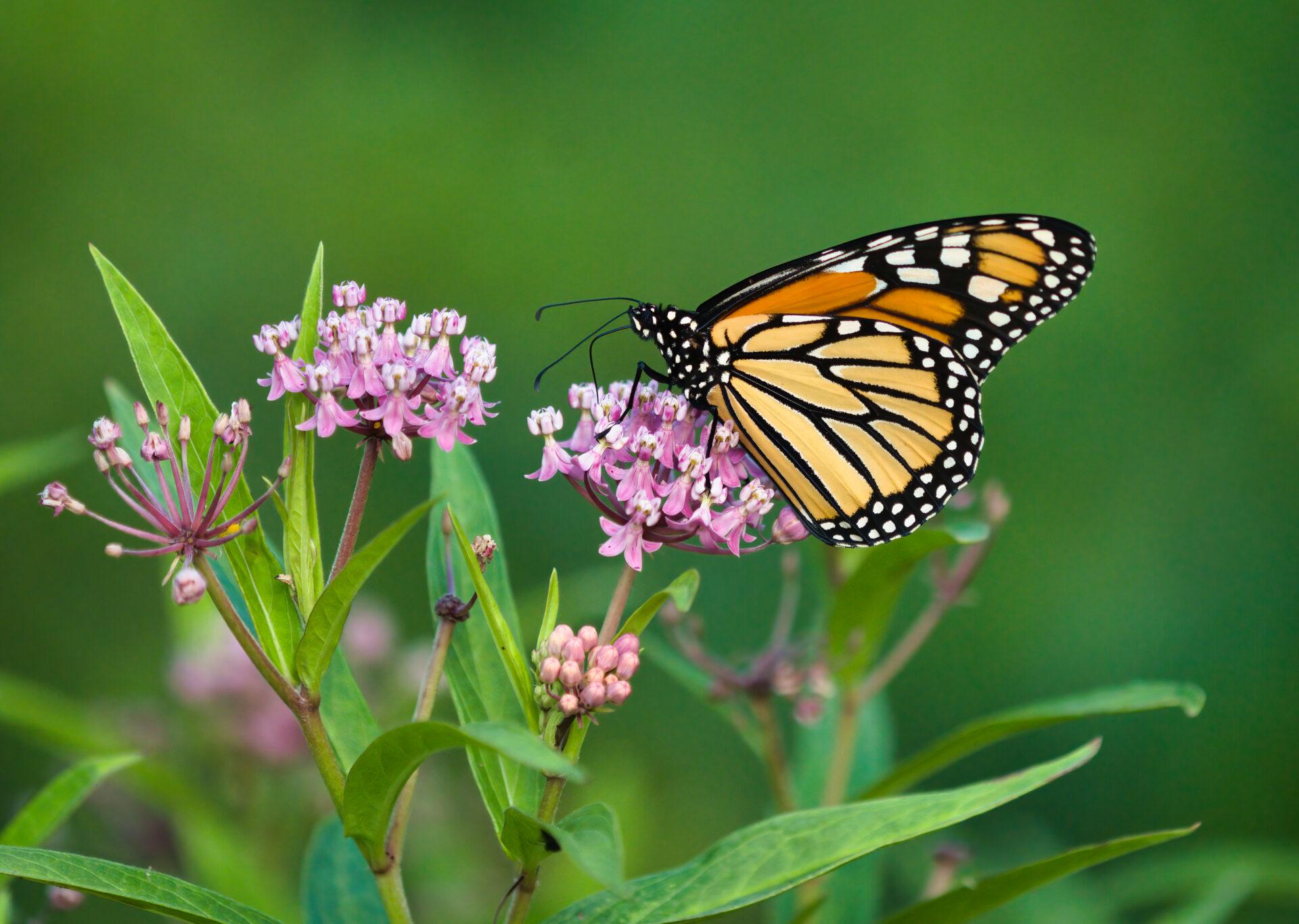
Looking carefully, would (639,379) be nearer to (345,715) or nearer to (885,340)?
(885,340)

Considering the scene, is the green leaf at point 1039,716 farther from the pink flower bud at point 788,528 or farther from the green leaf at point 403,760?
the green leaf at point 403,760

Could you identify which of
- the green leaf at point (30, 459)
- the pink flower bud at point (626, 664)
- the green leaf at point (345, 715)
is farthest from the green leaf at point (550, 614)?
the green leaf at point (30, 459)

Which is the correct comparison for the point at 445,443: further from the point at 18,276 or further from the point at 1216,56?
the point at 1216,56

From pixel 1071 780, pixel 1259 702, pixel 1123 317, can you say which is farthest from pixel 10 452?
pixel 1123 317

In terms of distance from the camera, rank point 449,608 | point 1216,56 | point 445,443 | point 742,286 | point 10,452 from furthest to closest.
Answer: point 1216,56 < point 742,286 < point 10,452 < point 445,443 < point 449,608

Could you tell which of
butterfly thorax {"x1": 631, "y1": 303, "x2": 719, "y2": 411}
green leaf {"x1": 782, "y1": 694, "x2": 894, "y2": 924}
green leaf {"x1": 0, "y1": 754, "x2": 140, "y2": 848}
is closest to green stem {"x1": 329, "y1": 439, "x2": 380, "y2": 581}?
green leaf {"x1": 0, "y1": 754, "x2": 140, "y2": 848}

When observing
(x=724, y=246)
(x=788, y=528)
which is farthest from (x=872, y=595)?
(x=724, y=246)

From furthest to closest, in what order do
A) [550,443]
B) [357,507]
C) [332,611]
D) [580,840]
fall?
[550,443] < [357,507] < [332,611] < [580,840]
